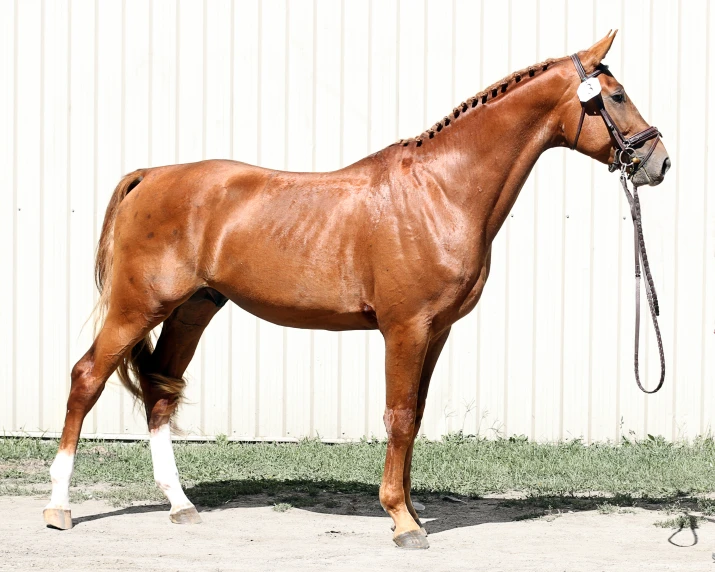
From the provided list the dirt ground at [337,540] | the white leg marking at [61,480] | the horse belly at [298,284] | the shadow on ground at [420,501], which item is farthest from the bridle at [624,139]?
the white leg marking at [61,480]

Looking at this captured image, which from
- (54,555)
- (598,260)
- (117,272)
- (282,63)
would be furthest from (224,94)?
(54,555)

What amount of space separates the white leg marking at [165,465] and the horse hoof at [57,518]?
1.75 ft

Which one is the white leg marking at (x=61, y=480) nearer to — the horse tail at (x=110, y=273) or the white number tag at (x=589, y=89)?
the horse tail at (x=110, y=273)

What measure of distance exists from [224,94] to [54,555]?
392cm

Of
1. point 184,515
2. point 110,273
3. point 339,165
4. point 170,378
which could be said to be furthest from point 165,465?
point 339,165

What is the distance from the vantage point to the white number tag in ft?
15.0

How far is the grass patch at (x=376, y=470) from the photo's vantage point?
602 centimetres

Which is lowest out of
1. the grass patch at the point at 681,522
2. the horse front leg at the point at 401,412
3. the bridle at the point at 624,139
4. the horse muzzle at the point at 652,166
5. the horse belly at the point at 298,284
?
the grass patch at the point at 681,522

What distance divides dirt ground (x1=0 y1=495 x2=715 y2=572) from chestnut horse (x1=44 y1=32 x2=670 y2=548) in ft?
0.67

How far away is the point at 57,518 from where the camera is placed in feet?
16.8

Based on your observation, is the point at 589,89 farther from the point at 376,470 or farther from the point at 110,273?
the point at 376,470

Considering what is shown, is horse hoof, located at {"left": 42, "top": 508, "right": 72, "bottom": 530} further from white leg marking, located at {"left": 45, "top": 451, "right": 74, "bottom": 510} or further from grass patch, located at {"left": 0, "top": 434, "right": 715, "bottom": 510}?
grass patch, located at {"left": 0, "top": 434, "right": 715, "bottom": 510}

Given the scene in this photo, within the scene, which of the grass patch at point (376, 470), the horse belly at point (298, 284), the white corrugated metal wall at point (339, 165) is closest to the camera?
the horse belly at point (298, 284)

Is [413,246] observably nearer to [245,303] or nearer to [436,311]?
[436,311]
